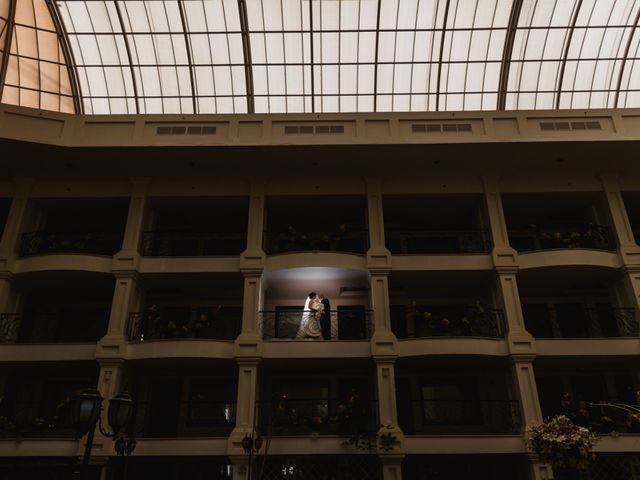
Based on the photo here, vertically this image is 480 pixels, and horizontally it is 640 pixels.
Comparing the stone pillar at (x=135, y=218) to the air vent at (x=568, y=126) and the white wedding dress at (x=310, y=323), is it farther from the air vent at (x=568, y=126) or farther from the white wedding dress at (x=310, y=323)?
the air vent at (x=568, y=126)

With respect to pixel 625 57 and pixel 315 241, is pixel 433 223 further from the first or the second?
pixel 625 57

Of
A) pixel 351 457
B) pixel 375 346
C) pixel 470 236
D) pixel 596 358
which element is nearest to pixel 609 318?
pixel 596 358

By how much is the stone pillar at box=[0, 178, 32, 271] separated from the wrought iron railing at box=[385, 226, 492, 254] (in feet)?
40.5

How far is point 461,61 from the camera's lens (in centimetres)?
2000

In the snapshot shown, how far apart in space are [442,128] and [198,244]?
9.42m

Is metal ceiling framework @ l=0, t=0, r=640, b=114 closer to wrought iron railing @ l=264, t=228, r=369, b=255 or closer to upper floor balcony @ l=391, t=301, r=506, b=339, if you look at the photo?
wrought iron railing @ l=264, t=228, r=369, b=255

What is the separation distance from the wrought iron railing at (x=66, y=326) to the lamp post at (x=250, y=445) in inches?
282

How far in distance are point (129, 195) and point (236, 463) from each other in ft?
30.7

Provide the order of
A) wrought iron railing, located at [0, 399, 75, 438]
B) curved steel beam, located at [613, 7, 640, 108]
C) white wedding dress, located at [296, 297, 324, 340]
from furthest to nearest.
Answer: curved steel beam, located at [613, 7, 640, 108] < white wedding dress, located at [296, 297, 324, 340] < wrought iron railing, located at [0, 399, 75, 438]

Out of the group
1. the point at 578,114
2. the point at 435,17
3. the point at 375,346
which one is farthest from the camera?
the point at 435,17

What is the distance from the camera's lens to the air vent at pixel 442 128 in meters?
16.7

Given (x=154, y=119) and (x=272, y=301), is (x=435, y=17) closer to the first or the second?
(x=154, y=119)

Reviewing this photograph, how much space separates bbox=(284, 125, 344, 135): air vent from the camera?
16.8 metres

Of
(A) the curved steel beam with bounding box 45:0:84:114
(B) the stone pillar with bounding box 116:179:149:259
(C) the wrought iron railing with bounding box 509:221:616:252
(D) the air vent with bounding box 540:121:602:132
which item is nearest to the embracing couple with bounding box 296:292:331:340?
(B) the stone pillar with bounding box 116:179:149:259
